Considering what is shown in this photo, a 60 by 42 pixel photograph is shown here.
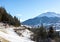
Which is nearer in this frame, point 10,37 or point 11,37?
point 10,37

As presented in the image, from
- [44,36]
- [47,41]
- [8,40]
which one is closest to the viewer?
[8,40]

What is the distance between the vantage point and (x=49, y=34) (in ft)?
190

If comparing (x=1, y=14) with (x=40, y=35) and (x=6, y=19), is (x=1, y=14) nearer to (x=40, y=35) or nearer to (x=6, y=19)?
(x=6, y=19)

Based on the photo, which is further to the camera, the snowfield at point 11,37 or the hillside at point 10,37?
the snowfield at point 11,37

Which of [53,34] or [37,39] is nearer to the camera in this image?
[37,39]

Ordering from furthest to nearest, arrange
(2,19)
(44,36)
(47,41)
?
(2,19) → (44,36) → (47,41)

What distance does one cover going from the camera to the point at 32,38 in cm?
5238

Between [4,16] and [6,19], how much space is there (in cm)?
140

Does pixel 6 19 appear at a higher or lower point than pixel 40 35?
higher

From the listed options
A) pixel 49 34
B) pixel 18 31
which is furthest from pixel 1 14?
pixel 49 34

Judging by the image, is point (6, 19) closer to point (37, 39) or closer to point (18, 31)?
point (18, 31)

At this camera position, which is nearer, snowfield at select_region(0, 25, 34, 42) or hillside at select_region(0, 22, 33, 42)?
hillside at select_region(0, 22, 33, 42)

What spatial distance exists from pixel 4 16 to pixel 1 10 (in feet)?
9.81

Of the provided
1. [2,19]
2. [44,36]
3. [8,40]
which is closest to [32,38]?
[44,36]
